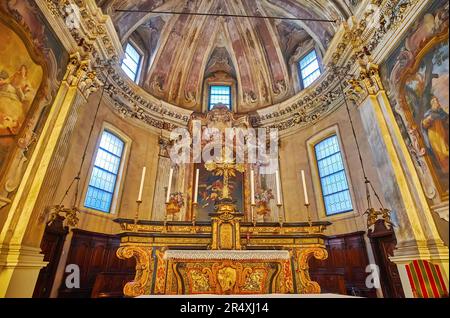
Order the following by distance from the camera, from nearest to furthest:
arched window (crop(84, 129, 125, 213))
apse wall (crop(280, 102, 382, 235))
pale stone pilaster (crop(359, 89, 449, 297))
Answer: pale stone pilaster (crop(359, 89, 449, 297)), apse wall (crop(280, 102, 382, 235)), arched window (crop(84, 129, 125, 213))

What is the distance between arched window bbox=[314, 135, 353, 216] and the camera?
7113 mm

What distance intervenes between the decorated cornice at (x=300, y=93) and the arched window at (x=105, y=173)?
1.39 metres

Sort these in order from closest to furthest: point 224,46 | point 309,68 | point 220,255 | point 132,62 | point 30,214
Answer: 1. point 220,255
2. point 30,214
3. point 132,62
4. point 309,68
5. point 224,46

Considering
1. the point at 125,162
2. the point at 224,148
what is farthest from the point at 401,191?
the point at 125,162

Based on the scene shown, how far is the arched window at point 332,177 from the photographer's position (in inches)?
280

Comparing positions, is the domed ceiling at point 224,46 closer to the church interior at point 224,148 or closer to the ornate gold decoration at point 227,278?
the church interior at point 224,148

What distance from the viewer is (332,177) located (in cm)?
764

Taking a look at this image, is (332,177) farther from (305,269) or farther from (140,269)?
(140,269)

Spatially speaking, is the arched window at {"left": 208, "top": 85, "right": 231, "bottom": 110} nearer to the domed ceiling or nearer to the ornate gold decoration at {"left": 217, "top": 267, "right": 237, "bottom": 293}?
the domed ceiling

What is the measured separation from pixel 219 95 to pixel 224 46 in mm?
2892

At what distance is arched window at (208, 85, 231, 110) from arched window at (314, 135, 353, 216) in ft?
18.4

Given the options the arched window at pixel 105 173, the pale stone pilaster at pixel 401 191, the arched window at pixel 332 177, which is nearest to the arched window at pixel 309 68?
the arched window at pixel 332 177

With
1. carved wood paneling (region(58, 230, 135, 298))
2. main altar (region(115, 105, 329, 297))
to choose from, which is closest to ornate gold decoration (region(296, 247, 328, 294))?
main altar (region(115, 105, 329, 297))
